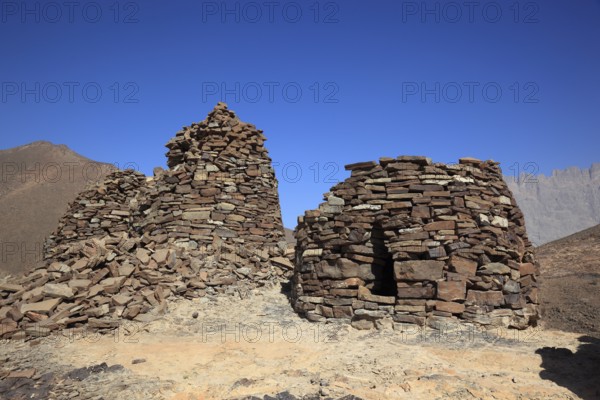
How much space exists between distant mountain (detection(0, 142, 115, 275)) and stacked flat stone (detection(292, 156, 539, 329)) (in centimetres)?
2918

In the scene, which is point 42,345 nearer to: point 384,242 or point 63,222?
point 384,242

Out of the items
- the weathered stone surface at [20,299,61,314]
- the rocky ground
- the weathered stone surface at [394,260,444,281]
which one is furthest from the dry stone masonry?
the weathered stone surface at [394,260,444,281]

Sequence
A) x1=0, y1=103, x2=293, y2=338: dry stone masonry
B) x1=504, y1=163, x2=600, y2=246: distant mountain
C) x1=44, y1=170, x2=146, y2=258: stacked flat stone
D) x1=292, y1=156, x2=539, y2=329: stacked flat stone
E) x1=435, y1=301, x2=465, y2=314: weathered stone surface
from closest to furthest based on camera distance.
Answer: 1. x1=435, y1=301, x2=465, y2=314: weathered stone surface
2. x1=292, y1=156, x2=539, y2=329: stacked flat stone
3. x1=0, y1=103, x2=293, y2=338: dry stone masonry
4. x1=44, y1=170, x2=146, y2=258: stacked flat stone
5. x1=504, y1=163, x2=600, y2=246: distant mountain

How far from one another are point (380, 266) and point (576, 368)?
391 cm

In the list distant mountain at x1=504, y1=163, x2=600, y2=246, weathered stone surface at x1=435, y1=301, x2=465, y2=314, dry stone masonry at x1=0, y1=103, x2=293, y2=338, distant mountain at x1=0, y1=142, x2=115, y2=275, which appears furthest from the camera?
distant mountain at x1=504, y1=163, x2=600, y2=246

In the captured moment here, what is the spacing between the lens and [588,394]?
5.16 meters

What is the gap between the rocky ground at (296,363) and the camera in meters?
5.38

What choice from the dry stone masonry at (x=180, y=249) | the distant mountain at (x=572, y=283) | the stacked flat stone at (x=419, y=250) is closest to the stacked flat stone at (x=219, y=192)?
the dry stone masonry at (x=180, y=249)

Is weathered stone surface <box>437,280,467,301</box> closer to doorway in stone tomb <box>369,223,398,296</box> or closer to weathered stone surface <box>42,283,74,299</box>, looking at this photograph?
doorway in stone tomb <box>369,223,398,296</box>

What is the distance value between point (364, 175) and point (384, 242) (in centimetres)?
151

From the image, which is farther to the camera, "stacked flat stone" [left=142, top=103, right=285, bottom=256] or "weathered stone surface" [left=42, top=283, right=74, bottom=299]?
"stacked flat stone" [left=142, top=103, right=285, bottom=256]

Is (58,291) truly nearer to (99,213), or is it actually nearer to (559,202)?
(99,213)

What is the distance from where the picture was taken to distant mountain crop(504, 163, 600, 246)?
97.1 m

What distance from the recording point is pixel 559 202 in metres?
106
